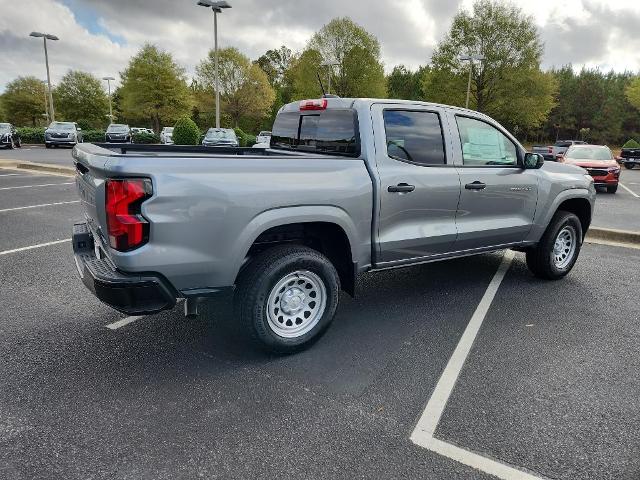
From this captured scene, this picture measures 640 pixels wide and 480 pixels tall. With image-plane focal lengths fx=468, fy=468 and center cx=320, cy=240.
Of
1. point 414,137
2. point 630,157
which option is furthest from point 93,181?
point 630,157

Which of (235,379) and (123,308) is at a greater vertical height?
(123,308)

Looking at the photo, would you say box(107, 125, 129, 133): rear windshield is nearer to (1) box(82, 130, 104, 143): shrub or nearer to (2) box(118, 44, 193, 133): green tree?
(1) box(82, 130, 104, 143): shrub

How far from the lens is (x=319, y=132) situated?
13.9 ft

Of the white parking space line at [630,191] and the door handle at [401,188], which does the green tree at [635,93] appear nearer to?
the white parking space line at [630,191]

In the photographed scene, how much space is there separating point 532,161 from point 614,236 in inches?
146

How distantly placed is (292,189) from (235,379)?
1.34 m

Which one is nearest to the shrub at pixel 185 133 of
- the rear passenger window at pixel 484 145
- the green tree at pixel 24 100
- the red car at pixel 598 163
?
the red car at pixel 598 163

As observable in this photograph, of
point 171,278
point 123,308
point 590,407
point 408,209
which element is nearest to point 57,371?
point 123,308

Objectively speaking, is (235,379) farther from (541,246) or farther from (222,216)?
(541,246)

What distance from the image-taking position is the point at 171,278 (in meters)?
2.88

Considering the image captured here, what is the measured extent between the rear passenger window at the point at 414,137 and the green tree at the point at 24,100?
261 feet

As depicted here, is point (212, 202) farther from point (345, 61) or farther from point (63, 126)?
point (345, 61)

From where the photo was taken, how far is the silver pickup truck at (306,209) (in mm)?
2777

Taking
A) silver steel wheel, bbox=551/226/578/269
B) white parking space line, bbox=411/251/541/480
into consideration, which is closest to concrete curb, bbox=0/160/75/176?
silver steel wheel, bbox=551/226/578/269
